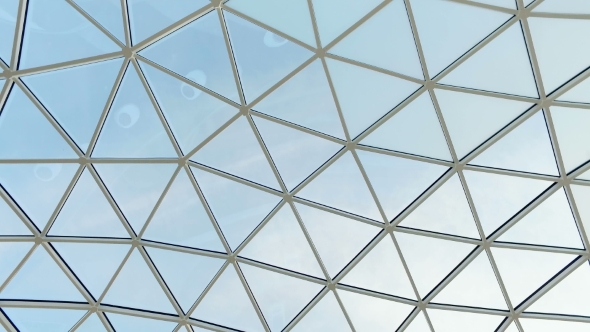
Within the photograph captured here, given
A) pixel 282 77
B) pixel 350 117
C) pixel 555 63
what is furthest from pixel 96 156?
pixel 555 63

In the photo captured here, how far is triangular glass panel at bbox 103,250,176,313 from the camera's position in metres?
21.1

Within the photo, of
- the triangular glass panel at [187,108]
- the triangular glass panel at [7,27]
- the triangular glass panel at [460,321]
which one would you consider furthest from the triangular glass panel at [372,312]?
the triangular glass panel at [7,27]

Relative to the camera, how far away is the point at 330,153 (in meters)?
19.4

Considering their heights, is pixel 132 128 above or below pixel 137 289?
above

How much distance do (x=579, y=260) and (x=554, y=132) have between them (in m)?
4.96

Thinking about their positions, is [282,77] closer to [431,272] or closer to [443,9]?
[443,9]

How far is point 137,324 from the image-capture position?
2219cm

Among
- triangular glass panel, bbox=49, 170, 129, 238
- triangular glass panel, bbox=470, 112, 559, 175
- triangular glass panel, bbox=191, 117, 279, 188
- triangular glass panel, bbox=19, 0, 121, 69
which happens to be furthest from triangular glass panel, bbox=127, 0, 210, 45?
triangular glass panel, bbox=470, 112, 559, 175

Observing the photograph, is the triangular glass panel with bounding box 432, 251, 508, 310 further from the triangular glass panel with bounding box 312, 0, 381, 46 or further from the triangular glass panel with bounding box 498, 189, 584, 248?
the triangular glass panel with bounding box 312, 0, 381, 46

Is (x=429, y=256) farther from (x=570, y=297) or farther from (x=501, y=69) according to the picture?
(x=501, y=69)

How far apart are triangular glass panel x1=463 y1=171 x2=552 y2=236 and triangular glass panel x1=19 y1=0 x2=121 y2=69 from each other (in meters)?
13.2

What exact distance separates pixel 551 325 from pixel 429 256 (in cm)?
505

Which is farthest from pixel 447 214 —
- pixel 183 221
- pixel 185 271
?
pixel 185 271

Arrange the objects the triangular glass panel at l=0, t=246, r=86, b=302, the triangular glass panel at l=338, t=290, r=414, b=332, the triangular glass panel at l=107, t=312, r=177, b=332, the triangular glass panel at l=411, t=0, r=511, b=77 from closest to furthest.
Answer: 1. the triangular glass panel at l=411, t=0, r=511, b=77
2. the triangular glass panel at l=0, t=246, r=86, b=302
3. the triangular glass panel at l=338, t=290, r=414, b=332
4. the triangular glass panel at l=107, t=312, r=177, b=332
